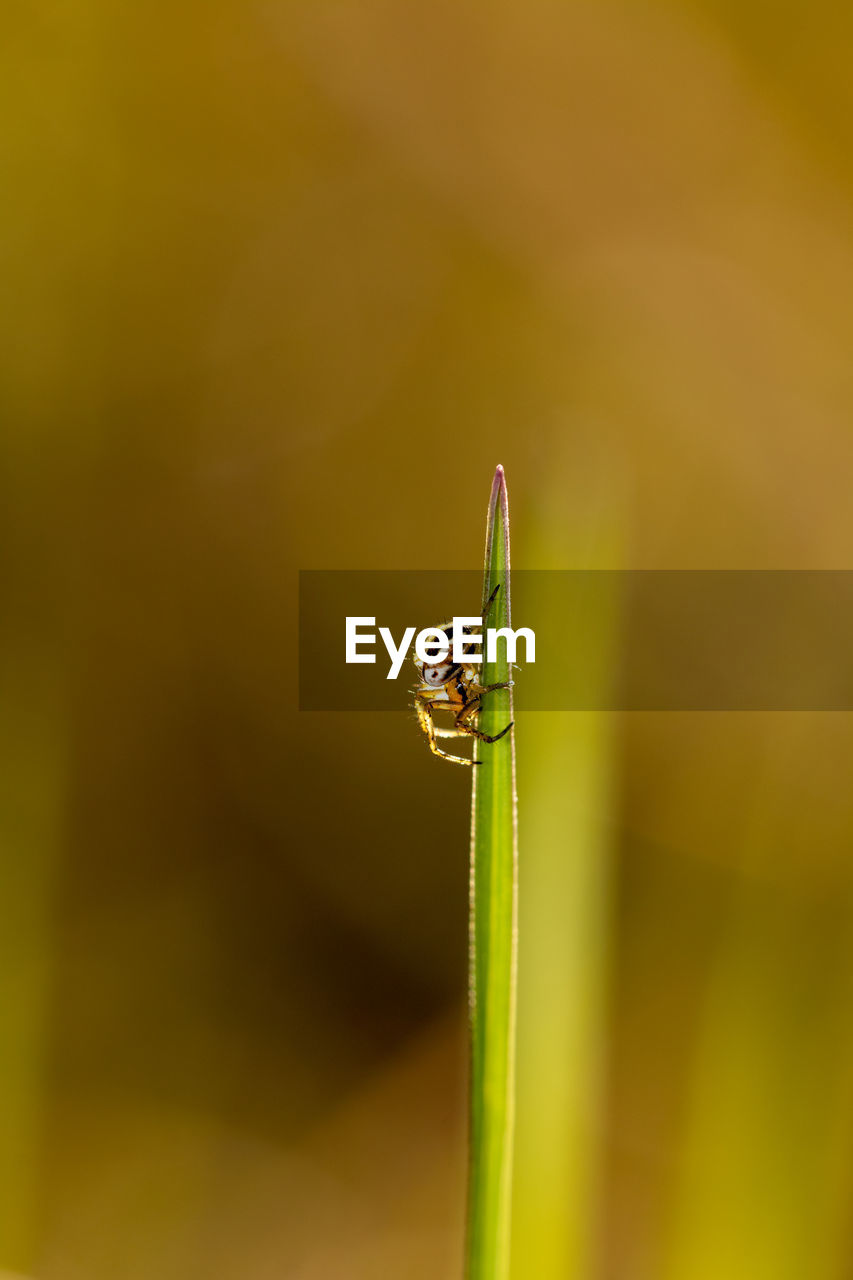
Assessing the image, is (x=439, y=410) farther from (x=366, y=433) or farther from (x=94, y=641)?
(x=94, y=641)

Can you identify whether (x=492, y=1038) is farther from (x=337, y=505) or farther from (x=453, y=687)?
(x=337, y=505)

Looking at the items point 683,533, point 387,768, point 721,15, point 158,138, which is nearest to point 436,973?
point 387,768

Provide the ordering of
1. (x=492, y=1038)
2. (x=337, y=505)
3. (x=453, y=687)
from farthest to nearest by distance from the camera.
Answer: (x=337, y=505) → (x=453, y=687) → (x=492, y=1038)

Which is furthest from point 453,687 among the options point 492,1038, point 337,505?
point 337,505

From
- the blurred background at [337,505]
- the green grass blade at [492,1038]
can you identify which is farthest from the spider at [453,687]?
the green grass blade at [492,1038]

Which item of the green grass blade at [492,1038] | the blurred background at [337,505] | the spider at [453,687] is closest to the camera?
the green grass blade at [492,1038]

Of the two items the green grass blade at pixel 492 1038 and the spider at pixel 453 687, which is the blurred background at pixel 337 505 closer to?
the spider at pixel 453 687

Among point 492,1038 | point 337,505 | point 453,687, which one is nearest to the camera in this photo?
point 492,1038

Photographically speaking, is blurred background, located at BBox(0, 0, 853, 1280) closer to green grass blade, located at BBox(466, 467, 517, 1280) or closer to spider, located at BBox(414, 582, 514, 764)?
spider, located at BBox(414, 582, 514, 764)
